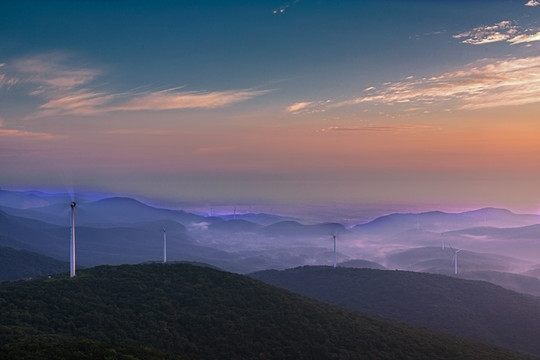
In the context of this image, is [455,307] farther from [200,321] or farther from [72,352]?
[72,352]

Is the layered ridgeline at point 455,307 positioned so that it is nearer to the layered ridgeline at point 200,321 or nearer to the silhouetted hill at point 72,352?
the layered ridgeline at point 200,321

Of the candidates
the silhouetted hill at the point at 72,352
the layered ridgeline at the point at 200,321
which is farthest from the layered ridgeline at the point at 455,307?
the silhouetted hill at the point at 72,352

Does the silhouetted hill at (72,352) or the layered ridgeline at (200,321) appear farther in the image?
the layered ridgeline at (200,321)

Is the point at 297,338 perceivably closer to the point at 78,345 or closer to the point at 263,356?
the point at 263,356

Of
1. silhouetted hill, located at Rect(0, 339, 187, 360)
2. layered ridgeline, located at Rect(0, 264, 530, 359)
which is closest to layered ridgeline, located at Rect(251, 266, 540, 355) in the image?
layered ridgeline, located at Rect(0, 264, 530, 359)

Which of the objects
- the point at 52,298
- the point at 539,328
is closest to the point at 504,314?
the point at 539,328
